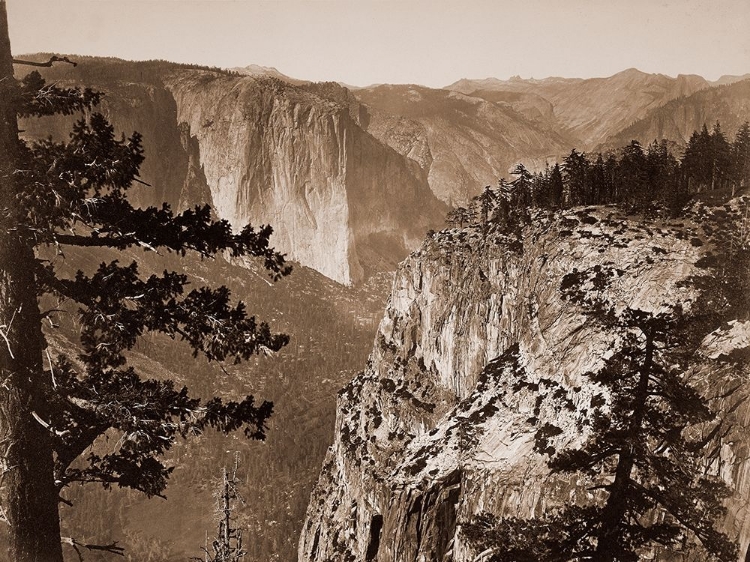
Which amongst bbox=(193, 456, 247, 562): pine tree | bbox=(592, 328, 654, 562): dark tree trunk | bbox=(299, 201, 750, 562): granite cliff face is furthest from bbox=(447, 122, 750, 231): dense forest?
bbox=(592, 328, 654, 562): dark tree trunk

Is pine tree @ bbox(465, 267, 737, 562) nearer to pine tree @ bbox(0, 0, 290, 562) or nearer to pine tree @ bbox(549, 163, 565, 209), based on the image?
pine tree @ bbox(0, 0, 290, 562)

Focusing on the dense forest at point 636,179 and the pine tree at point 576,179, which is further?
the pine tree at point 576,179

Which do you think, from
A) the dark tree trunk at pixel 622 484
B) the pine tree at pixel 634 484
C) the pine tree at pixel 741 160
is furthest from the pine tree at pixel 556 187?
the dark tree trunk at pixel 622 484

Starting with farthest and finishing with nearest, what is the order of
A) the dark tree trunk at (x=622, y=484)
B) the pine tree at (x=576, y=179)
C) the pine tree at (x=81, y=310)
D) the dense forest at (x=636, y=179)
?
the pine tree at (x=576, y=179) < the dense forest at (x=636, y=179) < the dark tree trunk at (x=622, y=484) < the pine tree at (x=81, y=310)

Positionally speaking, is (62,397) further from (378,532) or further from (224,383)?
(224,383)

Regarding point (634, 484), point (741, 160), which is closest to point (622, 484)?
point (634, 484)

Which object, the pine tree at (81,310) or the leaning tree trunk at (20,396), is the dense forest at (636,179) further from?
the leaning tree trunk at (20,396)

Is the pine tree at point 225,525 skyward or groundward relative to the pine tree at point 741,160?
groundward
